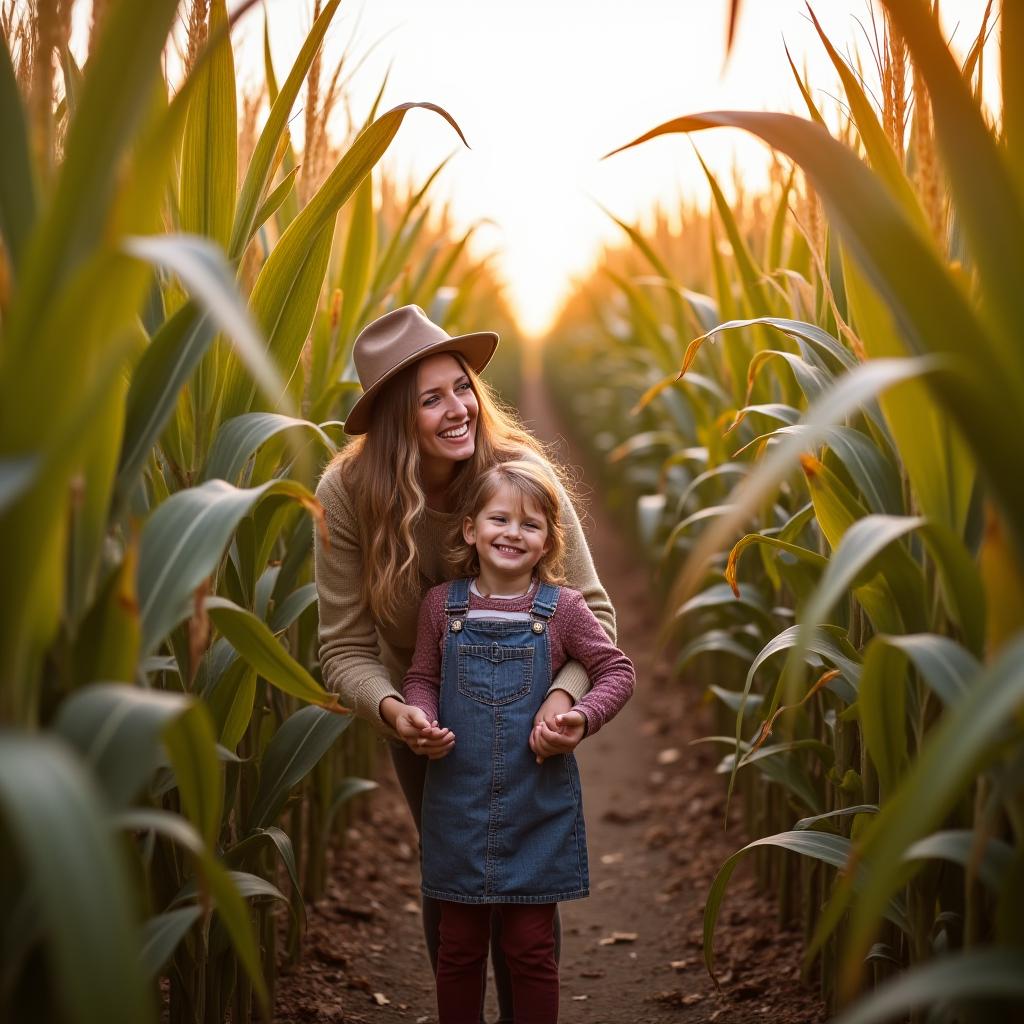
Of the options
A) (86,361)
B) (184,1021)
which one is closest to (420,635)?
(184,1021)

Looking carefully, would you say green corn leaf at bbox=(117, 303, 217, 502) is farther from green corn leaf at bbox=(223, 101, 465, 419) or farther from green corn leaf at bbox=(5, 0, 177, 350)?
green corn leaf at bbox=(223, 101, 465, 419)

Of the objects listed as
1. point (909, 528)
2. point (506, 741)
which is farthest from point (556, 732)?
point (909, 528)

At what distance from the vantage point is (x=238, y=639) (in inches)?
60.4

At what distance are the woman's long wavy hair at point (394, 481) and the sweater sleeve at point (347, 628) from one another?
0.03 meters

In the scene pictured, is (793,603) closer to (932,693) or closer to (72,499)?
(932,693)

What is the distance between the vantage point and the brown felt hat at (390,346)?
2283mm

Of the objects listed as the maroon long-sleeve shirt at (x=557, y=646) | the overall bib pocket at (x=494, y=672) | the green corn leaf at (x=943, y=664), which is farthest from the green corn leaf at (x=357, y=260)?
the green corn leaf at (x=943, y=664)

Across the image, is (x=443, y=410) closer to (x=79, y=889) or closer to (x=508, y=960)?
(x=508, y=960)

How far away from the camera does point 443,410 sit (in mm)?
2275

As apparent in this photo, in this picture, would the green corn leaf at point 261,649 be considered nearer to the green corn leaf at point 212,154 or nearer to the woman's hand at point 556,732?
the woman's hand at point 556,732

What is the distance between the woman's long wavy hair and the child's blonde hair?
3.2 inches

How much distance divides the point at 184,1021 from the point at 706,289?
484 cm

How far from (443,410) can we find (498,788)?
77cm

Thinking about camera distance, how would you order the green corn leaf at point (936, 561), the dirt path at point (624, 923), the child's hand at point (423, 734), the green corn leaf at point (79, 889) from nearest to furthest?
the green corn leaf at point (79, 889)
the green corn leaf at point (936, 561)
the child's hand at point (423, 734)
the dirt path at point (624, 923)
